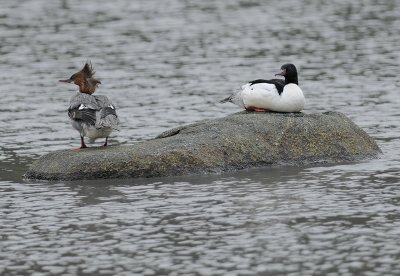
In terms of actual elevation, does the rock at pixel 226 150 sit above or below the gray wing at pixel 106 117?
below

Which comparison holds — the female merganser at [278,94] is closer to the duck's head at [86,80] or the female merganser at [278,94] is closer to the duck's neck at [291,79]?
the duck's neck at [291,79]

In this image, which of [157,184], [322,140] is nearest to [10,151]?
[157,184]

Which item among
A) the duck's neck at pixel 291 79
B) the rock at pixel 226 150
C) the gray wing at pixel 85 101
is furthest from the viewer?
the duck's neck at pixel 291 79

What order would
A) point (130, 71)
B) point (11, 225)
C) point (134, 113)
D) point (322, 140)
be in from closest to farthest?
point (11, 225)
point (322, 140)
point (134, 113)
point (130, 71)

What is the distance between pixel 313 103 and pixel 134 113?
368 cm

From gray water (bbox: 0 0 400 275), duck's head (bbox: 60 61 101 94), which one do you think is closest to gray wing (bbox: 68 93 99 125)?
duck's head (bbox: 60 61 101 94)

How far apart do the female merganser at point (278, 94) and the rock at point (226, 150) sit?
15 centimetres

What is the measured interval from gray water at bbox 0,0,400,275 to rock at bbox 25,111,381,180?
8.7 inches

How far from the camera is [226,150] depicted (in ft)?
48.7

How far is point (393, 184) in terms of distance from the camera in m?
13.7

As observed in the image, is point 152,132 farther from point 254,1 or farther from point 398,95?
point 254,1

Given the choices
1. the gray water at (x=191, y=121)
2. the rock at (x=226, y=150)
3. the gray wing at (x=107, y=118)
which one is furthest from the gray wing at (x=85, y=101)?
the gray water at (x=191, y=121)

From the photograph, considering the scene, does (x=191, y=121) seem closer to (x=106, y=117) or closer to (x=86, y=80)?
(x=86, y=80)

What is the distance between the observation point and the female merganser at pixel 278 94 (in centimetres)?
1561
